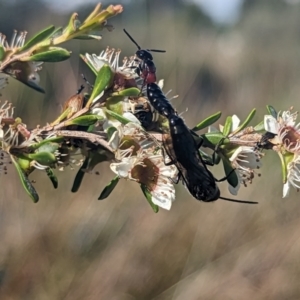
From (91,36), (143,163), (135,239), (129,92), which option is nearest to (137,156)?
(143,163)

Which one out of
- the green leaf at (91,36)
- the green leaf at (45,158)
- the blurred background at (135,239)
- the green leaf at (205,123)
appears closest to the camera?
the green leaf at (45,158)

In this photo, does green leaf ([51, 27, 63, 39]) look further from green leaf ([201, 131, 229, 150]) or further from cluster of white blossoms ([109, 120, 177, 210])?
green leaf ([201, 131, 229, 150])

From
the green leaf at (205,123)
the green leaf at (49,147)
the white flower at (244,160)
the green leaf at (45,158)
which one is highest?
the green leaf at (205,123)

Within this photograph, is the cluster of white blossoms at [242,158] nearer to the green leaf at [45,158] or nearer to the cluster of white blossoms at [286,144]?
the cluster of white blossoms at [286,144]

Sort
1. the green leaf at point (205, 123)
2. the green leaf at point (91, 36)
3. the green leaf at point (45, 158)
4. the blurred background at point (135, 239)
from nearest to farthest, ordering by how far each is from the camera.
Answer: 1. the green leaf at point (45, 158)
2. the green leaf at point (91, 36)
3. the green leaf at point (205, 123)
4. the blurred background at point (135, 239)

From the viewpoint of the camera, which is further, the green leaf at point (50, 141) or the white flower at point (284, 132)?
the white flower at point (284, 132)

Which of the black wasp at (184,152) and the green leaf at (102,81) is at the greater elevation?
the green leaf at (102,81)

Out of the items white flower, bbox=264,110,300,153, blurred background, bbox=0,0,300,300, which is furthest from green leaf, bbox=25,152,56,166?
blurred background, bbox=0,0,300,300

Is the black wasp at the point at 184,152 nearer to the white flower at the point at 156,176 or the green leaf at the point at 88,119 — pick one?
the white flower at the point at 156,176

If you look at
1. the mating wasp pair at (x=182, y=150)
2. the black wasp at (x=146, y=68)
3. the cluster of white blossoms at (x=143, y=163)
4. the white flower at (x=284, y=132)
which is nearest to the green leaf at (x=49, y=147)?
the cluster of white blossoms at (x=143, y=163)
